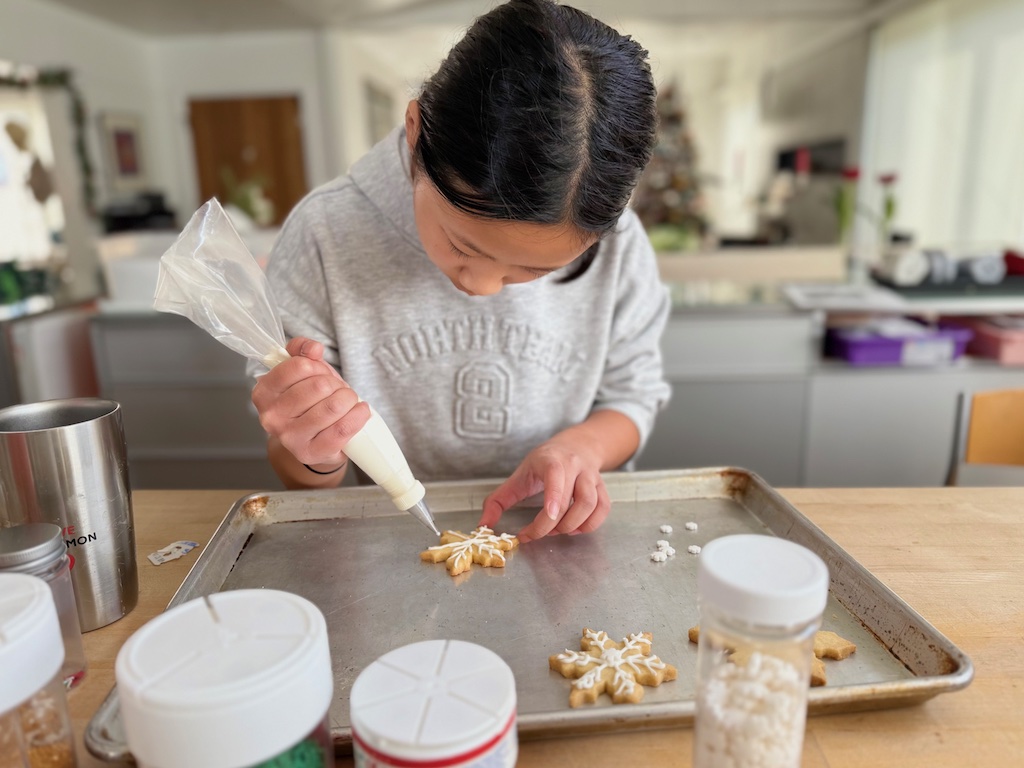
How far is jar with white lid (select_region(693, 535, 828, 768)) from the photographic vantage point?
0.45m

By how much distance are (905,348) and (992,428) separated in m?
1.09

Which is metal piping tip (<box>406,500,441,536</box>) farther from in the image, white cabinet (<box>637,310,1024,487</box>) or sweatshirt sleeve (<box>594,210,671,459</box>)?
white cabinet (<box>637,310,1024,487</box>)

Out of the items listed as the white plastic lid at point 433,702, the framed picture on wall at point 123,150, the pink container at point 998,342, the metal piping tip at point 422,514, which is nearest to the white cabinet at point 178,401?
the metal piping tip at point 422,514

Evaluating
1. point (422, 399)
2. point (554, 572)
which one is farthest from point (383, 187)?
point (554, 572)

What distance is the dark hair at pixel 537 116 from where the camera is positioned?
68 centimetres

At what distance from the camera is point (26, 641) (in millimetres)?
457

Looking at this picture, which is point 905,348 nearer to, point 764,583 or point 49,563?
point 764,583

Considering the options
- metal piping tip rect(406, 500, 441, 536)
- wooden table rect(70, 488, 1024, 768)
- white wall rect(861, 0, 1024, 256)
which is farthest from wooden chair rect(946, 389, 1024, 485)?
white wall rect(861, 0, 1024, 256)

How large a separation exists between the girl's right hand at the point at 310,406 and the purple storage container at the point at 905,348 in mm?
2179

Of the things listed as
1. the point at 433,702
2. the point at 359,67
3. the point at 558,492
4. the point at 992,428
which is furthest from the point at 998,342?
the point at 359,67

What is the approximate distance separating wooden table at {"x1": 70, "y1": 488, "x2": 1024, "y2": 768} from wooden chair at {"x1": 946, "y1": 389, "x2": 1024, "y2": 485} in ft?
1.35

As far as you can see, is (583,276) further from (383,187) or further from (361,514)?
(361,514)

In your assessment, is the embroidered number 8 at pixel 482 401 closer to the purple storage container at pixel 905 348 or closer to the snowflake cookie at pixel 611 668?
the snowflake cookie at pixel 611 668

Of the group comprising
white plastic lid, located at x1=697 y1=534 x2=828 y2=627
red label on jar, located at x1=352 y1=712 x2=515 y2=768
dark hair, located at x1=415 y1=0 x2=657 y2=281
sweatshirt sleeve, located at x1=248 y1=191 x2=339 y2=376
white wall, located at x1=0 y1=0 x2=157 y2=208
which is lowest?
red label on jar, located at x1=352 y1=712 x2=515 y2=768
